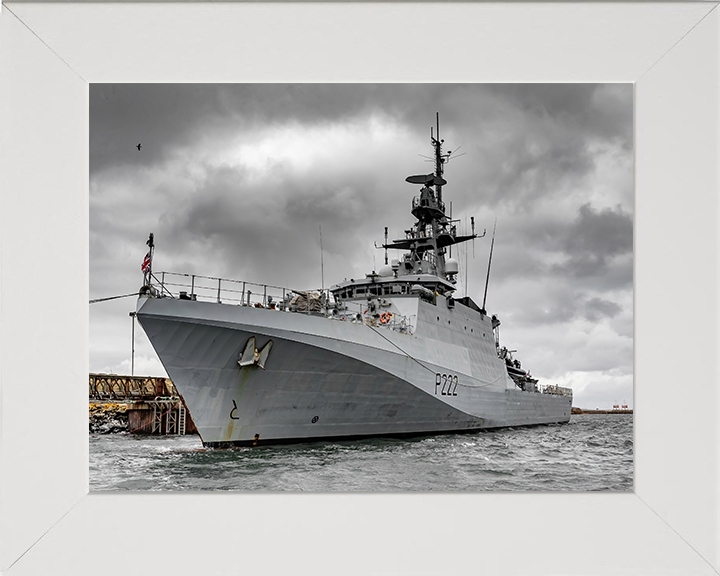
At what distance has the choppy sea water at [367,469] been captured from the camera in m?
6.66

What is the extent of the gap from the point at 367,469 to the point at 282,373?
6.08 feet

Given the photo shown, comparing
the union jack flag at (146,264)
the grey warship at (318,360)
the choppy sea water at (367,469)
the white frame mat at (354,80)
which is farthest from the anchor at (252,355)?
the white frame mat at (354,80)

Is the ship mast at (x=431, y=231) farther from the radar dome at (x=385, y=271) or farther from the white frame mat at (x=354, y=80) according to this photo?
the white frame mat at (x=354, y=80)

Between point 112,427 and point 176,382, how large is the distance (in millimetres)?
13170

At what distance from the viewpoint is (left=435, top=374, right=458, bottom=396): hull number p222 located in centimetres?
1105

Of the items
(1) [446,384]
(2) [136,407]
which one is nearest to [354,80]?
(1) [446,384]

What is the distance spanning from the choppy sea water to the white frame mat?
2.15 m

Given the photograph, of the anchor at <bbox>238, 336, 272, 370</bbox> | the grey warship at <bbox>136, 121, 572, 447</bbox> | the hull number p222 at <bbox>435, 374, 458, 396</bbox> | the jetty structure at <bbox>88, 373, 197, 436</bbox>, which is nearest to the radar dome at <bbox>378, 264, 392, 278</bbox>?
the grey warship at <bbox>136, 121, 572, 447</bbox>

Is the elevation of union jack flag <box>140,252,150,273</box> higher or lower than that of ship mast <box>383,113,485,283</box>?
lower

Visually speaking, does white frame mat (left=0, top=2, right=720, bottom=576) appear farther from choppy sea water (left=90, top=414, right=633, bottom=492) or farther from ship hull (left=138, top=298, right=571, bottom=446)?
ship hull (left=138, top=298, right=571, bottom=446)

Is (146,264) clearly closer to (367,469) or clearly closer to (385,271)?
(367,469)

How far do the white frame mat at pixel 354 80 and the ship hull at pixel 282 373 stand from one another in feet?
14.1
